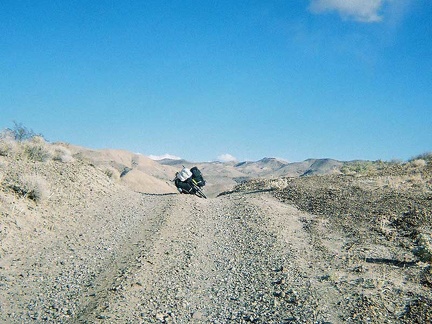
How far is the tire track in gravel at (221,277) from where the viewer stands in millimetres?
7367

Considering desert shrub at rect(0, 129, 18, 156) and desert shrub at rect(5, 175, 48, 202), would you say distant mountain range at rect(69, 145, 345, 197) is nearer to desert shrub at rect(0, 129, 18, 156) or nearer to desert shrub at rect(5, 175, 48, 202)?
desert shrub at rect(0, 129, 18, 156)

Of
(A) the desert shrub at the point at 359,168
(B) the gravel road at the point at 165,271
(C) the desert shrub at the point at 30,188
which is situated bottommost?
(B) the gravel road at the point at 165,271

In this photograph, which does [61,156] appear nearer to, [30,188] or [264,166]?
[30,188]

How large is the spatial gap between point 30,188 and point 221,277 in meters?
8.19

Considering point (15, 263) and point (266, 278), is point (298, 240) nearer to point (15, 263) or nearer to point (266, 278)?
point (266, 278)

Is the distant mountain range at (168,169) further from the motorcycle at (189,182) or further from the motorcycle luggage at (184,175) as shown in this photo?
the motorcycle at (189,182)

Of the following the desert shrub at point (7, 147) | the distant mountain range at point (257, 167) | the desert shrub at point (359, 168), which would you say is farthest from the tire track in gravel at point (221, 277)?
the distant mountain range at point (257, 167)

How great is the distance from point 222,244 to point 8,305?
5868 mm

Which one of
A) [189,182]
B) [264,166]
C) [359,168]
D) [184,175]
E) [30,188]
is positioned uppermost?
[264,166]

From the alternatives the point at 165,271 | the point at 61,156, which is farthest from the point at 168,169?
the point at 165,271

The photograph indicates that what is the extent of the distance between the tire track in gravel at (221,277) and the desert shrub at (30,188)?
4.39 m

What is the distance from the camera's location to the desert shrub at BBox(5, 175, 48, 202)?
13.8 metres

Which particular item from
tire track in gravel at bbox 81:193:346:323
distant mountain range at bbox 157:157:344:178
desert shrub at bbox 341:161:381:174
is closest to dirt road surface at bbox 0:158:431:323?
tire track in gravel at bbox 81:193:346:323

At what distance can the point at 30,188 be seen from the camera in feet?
45.4
